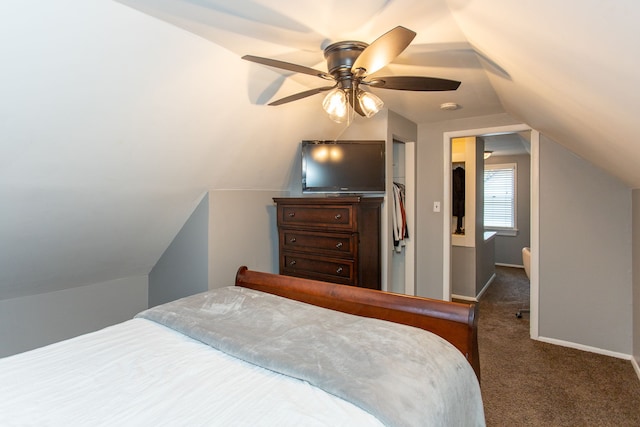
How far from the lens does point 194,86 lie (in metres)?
2.00

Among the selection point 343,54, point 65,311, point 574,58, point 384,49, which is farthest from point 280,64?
point 65,311

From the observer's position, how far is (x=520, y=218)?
6.31 metres

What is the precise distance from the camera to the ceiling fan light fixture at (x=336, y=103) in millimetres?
2010

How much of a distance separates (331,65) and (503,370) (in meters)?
2.57

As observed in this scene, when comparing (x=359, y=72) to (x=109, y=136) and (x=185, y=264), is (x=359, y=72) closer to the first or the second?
(x=109, y=136)

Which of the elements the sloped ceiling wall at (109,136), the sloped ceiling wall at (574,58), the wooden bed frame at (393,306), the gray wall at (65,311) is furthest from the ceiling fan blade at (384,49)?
the gray wall at (65,311)

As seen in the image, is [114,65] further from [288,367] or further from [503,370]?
[503,370]

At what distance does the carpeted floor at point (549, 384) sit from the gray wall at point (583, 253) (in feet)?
0.78

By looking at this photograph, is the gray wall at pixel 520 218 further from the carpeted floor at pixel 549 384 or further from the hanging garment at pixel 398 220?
the hanging garment at pixel 398 220

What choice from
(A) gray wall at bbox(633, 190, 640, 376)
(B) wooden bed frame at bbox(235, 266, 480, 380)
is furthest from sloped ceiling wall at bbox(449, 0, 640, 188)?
(B) wooden bed frame at bbox(235, 266, 480, 380)

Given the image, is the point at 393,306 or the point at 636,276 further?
the point at 636,276

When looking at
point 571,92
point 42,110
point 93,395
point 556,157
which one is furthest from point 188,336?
point 556,157

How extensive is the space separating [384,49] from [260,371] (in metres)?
1.39

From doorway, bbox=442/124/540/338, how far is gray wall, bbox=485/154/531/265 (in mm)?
3351
